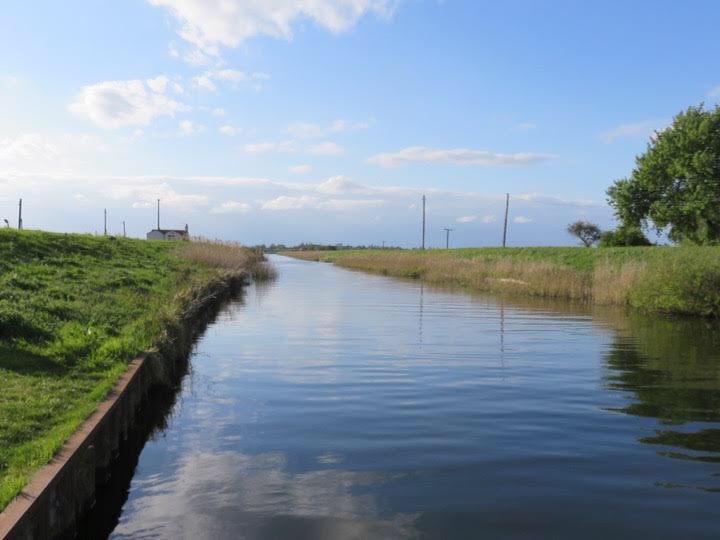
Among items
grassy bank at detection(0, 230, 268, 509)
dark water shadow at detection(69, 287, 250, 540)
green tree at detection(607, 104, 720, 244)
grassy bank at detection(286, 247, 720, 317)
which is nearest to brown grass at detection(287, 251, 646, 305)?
grassy bank at detection(286, 247, 720, 317)

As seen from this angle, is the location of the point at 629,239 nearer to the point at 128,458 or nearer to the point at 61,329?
the point at 61,329

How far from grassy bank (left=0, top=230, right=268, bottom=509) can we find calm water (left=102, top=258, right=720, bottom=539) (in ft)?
3.51

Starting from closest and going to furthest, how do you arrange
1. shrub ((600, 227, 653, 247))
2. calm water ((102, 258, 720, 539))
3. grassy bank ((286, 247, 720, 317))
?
calm water ((102, 258, 720, 539)) < grassy bank ((286, 247, 720, 317)) < shrub ((600, 227, 653, 247))

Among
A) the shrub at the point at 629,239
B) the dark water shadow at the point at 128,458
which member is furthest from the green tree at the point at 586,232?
the dark water shadow at the point at 128,458

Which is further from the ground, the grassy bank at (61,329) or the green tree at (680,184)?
the green tree at (680,184)

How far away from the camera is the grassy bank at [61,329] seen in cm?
614

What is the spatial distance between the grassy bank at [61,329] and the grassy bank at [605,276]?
16629 mm

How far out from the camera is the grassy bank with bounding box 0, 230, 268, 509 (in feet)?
20.1

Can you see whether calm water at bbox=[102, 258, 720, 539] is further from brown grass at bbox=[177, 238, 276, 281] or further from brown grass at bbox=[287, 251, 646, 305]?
brown grass at bbox=[177, 238, 276, 281]

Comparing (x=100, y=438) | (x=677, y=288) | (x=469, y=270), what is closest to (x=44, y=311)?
(x=100, y=438)

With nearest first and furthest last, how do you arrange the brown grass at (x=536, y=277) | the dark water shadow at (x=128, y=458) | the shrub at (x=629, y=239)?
the dark water shadow at (x=128, y=458) → the brown grass at (x=536, y=277) → the shrub at (x=629, y=239)

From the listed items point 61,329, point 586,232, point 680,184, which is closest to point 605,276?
point 680,184

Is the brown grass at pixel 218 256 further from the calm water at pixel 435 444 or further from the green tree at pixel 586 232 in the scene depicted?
the green tree at pixel 586 232

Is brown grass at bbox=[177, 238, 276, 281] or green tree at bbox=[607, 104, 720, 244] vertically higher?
green tree at bbox=[607, 104, 720, 244]
